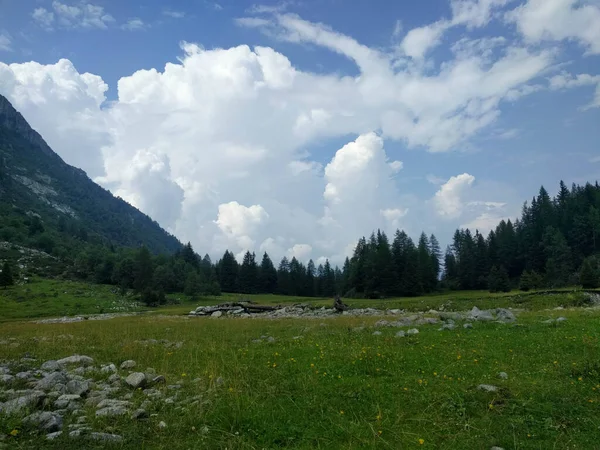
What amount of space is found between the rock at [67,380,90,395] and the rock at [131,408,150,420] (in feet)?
7.70

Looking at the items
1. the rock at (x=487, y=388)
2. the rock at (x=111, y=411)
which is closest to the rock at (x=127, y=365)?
the rock at (x=111, y=411)

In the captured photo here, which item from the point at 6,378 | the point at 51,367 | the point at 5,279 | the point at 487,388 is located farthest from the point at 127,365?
the point at 5,279

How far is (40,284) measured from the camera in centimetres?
9950

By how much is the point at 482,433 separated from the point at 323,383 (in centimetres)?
395

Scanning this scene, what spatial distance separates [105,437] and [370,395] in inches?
214

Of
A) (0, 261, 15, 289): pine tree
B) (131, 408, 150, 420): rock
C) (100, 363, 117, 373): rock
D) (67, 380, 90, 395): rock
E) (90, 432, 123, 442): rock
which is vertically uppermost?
(0, 261, 15, 289): pine tree

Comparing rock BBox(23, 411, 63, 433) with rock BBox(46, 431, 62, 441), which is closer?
rock BBox(46, 431, 62, 441)

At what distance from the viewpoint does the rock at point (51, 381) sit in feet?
33.3

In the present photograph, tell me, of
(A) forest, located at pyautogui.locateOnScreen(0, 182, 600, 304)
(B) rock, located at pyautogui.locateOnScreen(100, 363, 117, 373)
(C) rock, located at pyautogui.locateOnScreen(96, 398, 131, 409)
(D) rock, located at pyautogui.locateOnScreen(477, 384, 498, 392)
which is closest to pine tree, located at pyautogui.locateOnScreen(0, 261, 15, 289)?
(A) forest, located at pyautogui.locateOnScreen(0, 182, 600, 304)

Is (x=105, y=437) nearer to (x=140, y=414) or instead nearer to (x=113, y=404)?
(x=140, y=414)

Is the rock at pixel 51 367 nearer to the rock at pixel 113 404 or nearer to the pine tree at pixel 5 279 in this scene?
the rock at pixel 113 404

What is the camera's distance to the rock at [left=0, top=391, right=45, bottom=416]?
8.37 meters

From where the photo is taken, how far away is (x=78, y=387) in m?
10.2

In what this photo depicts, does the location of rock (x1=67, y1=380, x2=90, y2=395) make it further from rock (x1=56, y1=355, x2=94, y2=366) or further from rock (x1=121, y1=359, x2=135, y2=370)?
rock (x1=56, y1=355, x2=94, y2=366)
